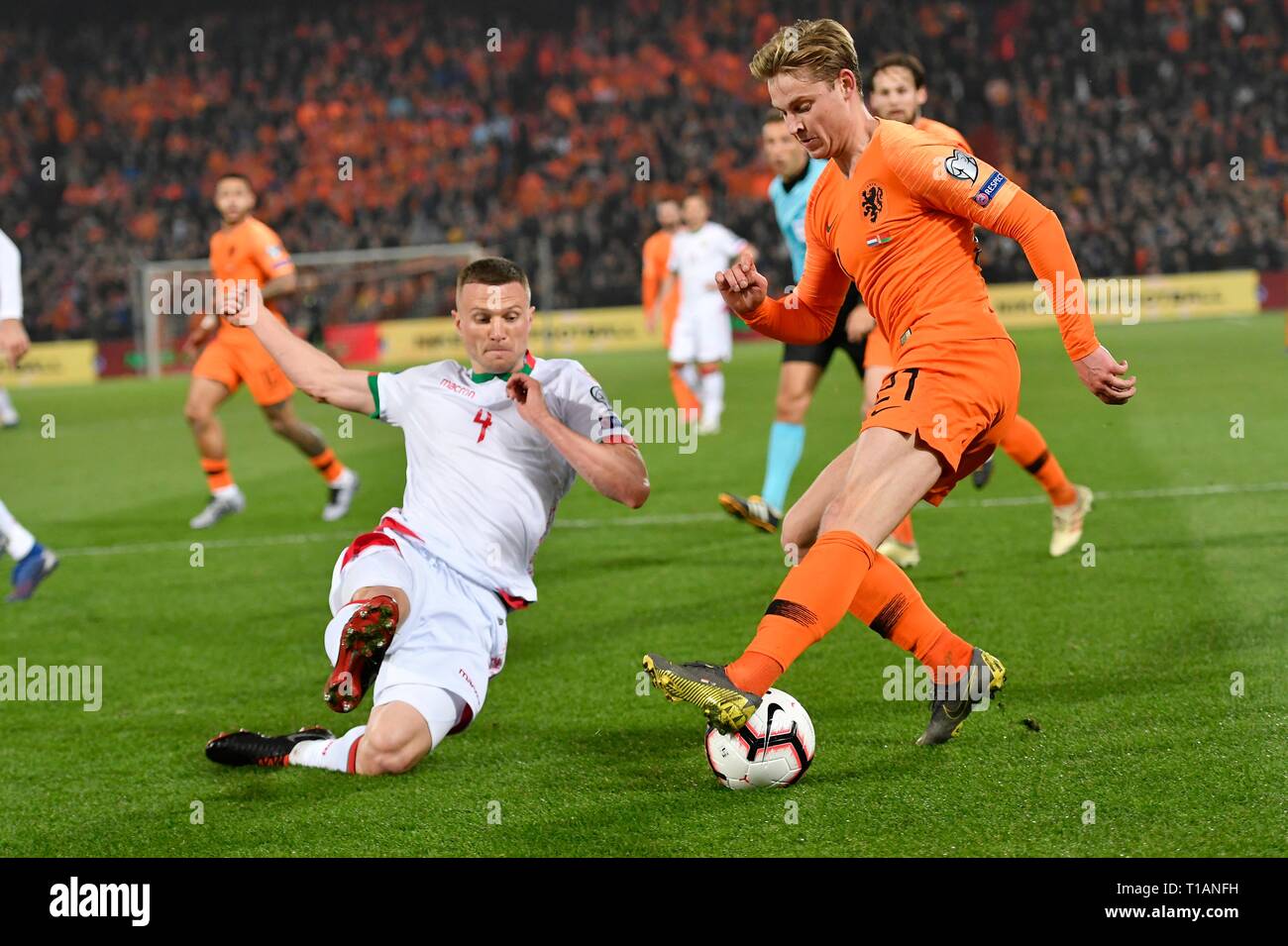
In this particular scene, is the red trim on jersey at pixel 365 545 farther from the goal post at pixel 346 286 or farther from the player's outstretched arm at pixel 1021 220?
the goal post at pixel 346 286

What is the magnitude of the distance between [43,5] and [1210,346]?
26.1 meters

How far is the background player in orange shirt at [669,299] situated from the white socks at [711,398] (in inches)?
3.7

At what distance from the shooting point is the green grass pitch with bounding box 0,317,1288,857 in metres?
3.81

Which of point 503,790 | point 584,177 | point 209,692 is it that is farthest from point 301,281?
point 503,790

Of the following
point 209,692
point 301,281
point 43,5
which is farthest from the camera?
point 43,5

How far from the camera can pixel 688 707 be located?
16.6ft

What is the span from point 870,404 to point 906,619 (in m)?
2.16

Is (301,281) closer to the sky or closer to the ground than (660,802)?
closer to the sky

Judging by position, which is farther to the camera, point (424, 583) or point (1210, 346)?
point (1210, 346)

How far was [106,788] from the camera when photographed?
4484 mm

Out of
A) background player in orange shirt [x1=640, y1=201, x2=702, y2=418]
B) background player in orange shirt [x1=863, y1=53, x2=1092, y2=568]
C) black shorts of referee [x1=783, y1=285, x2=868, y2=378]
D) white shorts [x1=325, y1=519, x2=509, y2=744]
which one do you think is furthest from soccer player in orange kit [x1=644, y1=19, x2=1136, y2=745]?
background player in orange shirt [x1=640, y1=201, x2=702, y2=418]

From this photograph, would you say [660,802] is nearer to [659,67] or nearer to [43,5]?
[659,67]

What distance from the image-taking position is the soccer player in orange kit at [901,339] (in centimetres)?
390

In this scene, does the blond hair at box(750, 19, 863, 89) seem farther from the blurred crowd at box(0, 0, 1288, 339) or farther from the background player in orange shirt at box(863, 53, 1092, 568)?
the blurred crowd at box(0, 0, 1288, 339)
